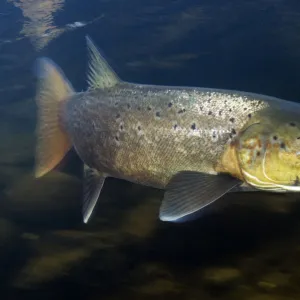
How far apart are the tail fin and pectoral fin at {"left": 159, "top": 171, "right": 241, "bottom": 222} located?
1.77 metres

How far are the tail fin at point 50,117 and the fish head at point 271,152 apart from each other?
2.16 metres

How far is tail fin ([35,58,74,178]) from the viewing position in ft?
15.0

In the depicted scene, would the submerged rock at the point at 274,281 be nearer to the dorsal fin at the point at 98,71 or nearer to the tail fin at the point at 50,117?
the dorsal fin at the point at 98,71

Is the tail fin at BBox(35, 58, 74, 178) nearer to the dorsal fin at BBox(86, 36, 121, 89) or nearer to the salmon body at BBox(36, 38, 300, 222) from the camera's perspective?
the salmon body at BBox(36, 38, 300, 222)

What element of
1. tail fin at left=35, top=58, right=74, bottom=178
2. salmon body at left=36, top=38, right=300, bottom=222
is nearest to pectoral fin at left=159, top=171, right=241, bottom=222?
salmon body at left=36, top=38, right=300, bottom=222

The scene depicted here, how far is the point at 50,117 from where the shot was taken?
4.60 metres

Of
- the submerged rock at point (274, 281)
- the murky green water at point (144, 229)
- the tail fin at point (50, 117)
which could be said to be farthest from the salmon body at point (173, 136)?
the submerged rock at point (274, 281)

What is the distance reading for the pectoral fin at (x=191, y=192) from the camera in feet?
9.95

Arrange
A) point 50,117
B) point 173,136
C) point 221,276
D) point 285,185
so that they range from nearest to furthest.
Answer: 1. point 221,276
2. point 285,185
3. point 173,136
4. point 50,117

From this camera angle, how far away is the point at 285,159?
2.96m

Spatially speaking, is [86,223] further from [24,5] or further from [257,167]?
[24,5]

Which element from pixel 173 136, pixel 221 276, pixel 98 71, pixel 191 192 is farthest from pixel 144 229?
pixel 98 71

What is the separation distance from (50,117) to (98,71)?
907 mm

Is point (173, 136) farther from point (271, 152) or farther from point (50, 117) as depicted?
point (50, 117)
